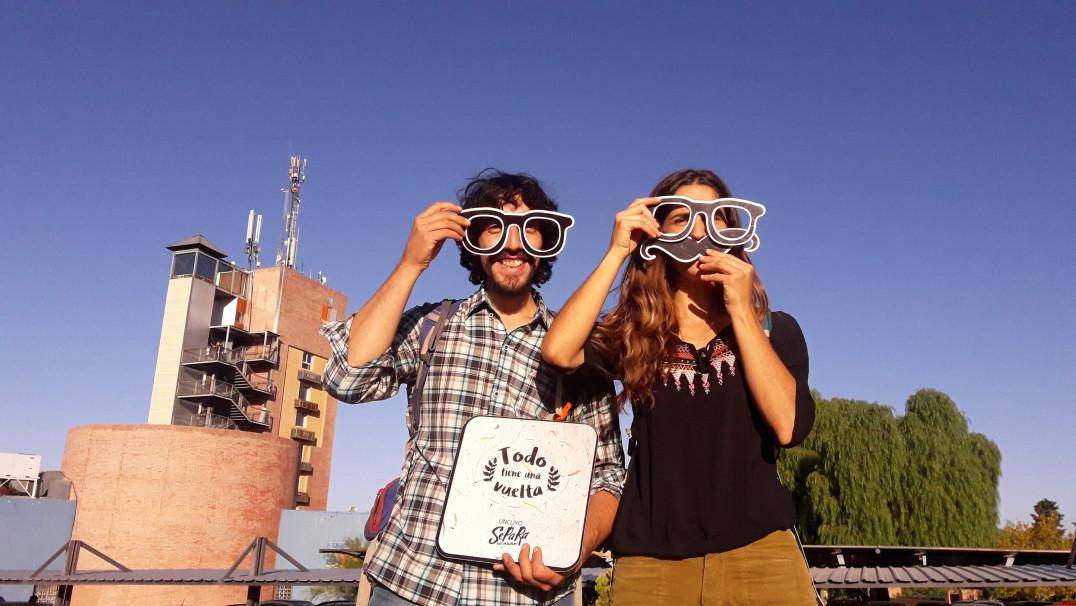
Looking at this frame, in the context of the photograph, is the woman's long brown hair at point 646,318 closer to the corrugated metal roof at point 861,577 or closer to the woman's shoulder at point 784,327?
the woman's shoulder at point 784,327

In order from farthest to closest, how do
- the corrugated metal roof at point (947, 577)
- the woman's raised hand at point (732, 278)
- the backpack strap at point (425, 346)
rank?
the corrugated metal roof at point (947, 577) → the backpack strap at point (425, 346) → the woman's raised hand at point (732, 278)

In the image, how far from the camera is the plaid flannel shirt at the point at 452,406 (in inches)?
86.5

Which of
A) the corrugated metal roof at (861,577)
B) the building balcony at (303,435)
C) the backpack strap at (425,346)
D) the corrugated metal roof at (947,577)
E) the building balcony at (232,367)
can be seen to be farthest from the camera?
the building balcony at (303,435)

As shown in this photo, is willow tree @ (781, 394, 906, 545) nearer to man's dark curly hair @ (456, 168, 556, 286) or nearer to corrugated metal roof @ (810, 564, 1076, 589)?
corrugated metal roof @ (810, 564, 1076, 589)

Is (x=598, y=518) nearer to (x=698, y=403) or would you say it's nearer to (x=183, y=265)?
(x=698, y=403)

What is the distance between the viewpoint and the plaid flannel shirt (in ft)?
7.21

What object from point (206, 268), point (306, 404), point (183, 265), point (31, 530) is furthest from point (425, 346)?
point (306, 404)

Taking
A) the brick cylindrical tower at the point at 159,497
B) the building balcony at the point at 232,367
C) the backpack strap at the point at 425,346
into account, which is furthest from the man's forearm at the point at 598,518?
the building balcony at the point at 232,367

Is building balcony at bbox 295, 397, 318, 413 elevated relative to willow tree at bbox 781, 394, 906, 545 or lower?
elevated

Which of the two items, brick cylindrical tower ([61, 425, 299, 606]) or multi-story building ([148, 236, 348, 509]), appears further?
multi-story building ([148, 236, 348, 509])

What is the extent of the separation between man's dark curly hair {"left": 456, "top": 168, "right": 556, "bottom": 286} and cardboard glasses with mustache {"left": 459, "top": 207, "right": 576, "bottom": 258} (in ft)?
0.67

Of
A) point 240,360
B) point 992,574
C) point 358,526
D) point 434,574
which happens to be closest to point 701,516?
point 434,574

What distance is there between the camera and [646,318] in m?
2.38

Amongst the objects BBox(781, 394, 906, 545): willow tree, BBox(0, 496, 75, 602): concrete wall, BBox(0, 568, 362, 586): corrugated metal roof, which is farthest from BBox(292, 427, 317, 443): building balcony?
BBox(0, 568, 362, 586): corrugated metal roof
